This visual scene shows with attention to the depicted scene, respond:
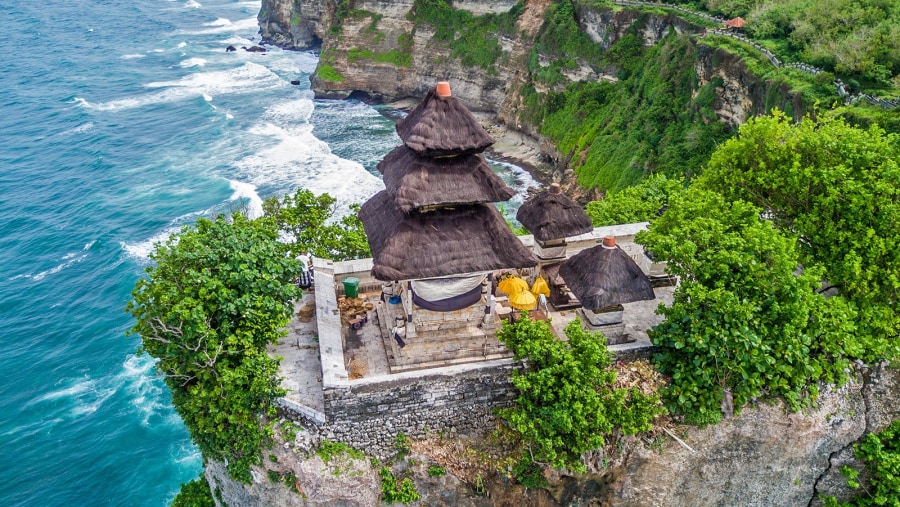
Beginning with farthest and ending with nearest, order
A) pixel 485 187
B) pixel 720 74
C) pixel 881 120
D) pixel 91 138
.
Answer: pixel 91 138
pixel 720 74
pixel 881 120
pixel 485 187

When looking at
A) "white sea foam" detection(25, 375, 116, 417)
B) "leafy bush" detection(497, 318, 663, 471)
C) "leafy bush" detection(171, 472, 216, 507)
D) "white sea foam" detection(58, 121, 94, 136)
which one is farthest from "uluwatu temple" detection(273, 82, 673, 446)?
"white sea foam" detection(58, 121, 94, 136)

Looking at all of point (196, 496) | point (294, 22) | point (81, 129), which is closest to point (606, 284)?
point (196, 496)

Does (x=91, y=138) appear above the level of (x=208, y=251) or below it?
below

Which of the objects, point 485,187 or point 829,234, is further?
point 829,234

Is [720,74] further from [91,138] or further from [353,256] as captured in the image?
[91,138]

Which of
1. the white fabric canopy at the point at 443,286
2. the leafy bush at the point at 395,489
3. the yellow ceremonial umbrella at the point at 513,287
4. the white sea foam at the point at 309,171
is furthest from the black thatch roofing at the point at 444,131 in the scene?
the white sea foam at the point at 309,171

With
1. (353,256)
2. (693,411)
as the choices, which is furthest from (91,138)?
(693,411)

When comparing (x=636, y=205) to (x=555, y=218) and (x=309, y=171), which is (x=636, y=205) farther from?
(x=309, y=171)

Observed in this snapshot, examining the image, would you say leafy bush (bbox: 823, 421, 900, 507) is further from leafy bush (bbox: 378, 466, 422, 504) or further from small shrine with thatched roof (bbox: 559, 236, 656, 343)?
leafy bush (bbox: 378, 466, 422, 504)
